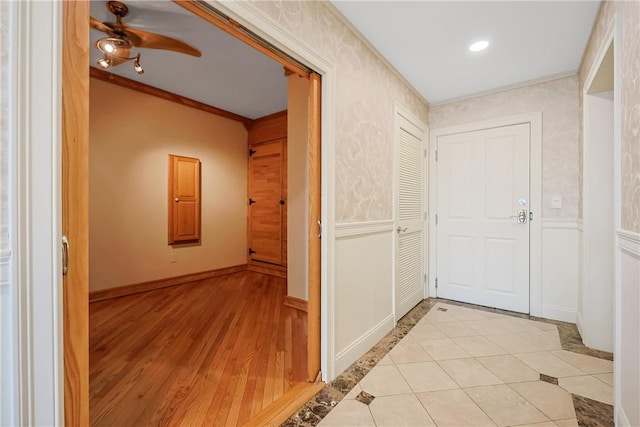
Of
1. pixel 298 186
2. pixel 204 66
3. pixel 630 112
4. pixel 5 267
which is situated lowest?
pixel 5 267

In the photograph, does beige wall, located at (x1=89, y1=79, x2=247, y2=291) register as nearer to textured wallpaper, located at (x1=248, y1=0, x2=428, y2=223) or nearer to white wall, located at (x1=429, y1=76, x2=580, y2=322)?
textured wallpaper, located at (x1=248, y1=0, x2=428, y2=223)

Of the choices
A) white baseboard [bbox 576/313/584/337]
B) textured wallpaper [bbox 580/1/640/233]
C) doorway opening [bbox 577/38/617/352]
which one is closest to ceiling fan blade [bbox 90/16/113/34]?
textured wallpaper [bbox 580/1/640/233]

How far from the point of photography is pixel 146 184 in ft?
11.9

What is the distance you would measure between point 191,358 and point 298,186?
1820mm

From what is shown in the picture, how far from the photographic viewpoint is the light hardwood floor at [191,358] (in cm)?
150

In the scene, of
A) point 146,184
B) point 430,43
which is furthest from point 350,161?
point 146,184

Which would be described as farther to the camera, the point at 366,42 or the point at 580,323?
the point at 580,323

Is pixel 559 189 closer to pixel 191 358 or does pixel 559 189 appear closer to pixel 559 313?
pixel 559 313

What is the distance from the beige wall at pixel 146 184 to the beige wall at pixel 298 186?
5.85 ft

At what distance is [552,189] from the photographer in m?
2.72

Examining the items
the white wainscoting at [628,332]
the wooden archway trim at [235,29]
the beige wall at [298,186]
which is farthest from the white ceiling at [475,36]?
the white wainscoting at [628,332]

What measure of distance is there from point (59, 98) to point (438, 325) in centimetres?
290

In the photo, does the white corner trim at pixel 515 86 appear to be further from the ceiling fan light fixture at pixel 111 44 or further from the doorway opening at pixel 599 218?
the ceiling fan light fixture at pixel 111 44

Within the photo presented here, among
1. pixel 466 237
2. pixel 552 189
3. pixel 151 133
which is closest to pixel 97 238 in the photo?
pixel 151 133
